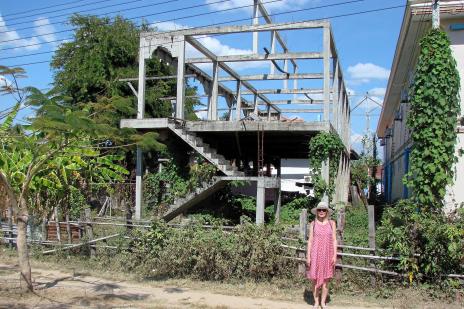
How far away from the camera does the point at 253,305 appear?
8.23m

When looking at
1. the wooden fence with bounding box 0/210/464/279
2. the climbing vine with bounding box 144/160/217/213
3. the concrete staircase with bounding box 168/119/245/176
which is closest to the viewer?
the wooden fence with bounding box 0/210/464/279

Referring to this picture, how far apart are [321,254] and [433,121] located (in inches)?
138

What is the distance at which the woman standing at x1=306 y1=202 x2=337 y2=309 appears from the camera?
793 centimetres

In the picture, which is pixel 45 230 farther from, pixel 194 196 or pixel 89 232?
pixel 194 196

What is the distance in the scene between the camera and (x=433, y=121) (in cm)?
938

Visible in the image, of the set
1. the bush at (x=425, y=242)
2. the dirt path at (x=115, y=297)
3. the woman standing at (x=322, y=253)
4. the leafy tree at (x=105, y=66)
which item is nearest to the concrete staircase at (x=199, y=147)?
the dirt path at (x=115, y=297)

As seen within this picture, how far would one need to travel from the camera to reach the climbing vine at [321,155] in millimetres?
15320

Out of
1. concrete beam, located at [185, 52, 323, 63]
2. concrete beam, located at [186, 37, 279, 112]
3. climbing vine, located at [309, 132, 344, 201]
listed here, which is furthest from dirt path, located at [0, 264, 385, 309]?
concrete beam, located at [185, 52, 323, 63]

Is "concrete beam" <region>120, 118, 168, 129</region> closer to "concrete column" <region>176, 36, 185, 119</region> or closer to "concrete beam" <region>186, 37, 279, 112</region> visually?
"concrete column" <region>176, 36, 185, 119</region>

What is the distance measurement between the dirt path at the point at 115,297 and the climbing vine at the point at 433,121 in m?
2.71

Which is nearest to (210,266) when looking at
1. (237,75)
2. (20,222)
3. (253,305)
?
(253,305)

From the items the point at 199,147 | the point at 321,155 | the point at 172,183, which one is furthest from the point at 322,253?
the point at 172,183

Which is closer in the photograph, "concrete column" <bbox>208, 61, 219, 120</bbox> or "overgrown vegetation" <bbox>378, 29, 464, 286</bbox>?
"overgrown vegetation" <bbox>378, 29, 464, 286</bbox>

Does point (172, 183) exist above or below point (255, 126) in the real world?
below
